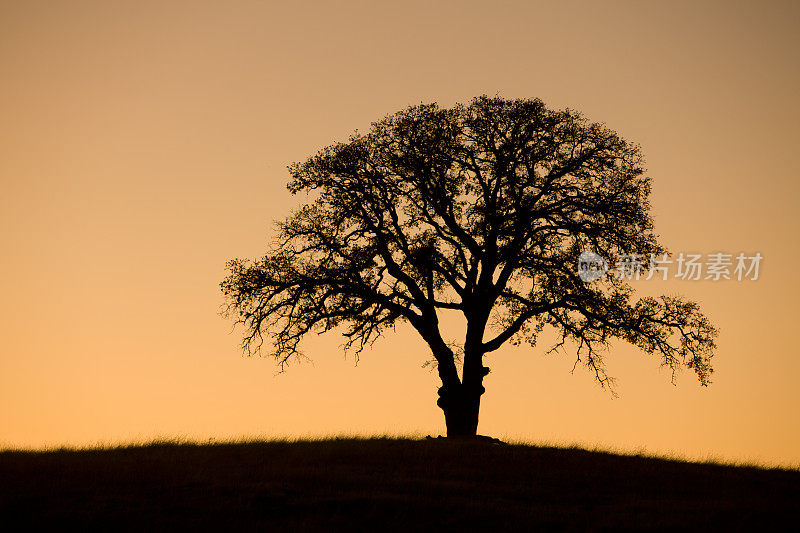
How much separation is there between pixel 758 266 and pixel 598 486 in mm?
13436

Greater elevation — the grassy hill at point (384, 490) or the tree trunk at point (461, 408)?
the tree trunk at point (461, 408)

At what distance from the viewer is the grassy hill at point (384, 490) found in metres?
19.4

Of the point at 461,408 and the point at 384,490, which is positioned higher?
the point at 461,408

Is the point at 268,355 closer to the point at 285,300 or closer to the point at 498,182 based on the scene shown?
the point at 285,300

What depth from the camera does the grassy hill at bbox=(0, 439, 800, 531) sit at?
19353mm

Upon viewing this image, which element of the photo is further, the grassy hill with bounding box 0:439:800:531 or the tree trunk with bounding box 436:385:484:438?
the tree trunk with bounding box 436:385:484:438

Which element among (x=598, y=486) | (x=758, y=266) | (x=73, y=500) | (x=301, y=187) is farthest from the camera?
(x=301, y=187)

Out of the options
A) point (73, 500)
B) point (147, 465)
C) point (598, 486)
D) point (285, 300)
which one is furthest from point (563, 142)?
point (73, 500)

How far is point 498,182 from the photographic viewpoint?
33.8 meters

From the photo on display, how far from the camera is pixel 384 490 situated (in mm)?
21828

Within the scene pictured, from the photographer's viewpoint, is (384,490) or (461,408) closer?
(384,490)

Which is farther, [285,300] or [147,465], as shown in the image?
[285,300]

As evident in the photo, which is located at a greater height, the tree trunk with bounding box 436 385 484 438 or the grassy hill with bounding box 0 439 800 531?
the tree trunk with bounding box 436 385 484 438

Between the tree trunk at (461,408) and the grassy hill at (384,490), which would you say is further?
the tree trunk at (461,408)
